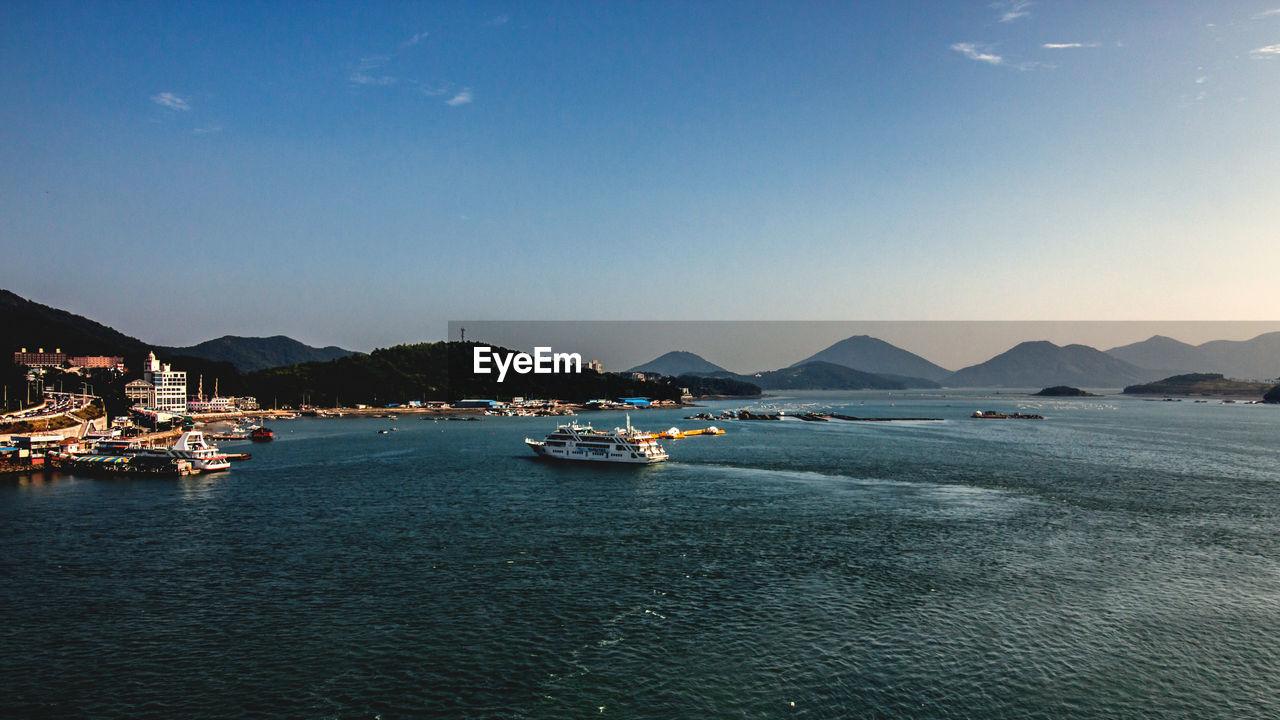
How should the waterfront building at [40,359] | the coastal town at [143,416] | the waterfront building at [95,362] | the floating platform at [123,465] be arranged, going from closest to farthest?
the floating platform at [123,465], the coastal town at [143,416], the waterfront building at [40,359], the waterfront building at [95,362]

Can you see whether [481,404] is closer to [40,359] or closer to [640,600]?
[40,359]

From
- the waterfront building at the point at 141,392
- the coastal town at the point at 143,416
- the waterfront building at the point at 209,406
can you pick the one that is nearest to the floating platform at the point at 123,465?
the coastal town at the point at 143,416

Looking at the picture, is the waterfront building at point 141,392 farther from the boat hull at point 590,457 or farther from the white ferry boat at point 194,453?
the boat hull at point 590,457

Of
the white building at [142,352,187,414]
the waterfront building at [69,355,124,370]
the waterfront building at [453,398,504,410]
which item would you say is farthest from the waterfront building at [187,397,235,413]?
the waterfront building at [453,398,504,410]

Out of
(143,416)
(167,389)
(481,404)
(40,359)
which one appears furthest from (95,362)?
(481,404)

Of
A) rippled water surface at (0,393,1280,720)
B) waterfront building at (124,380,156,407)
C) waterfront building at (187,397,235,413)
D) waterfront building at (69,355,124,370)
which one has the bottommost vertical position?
rippled water surface at (0,393,1280,720)

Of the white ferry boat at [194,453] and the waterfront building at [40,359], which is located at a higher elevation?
the waterfront building at [40,359]

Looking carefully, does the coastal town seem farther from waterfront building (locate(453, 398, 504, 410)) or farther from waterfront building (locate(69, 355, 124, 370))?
waterfront building (locate(453, 398, 504, 410))
